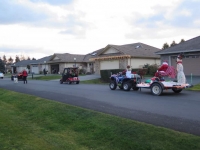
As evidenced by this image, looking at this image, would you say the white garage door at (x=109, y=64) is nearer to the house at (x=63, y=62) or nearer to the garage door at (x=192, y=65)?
the garage door at (x=192, y=65)

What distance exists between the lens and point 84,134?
6.26 m

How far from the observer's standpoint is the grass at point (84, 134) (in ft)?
17.2

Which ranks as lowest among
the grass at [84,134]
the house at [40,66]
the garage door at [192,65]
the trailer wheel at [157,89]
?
the grass at [84,134]

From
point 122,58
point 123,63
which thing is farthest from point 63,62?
point 123,63

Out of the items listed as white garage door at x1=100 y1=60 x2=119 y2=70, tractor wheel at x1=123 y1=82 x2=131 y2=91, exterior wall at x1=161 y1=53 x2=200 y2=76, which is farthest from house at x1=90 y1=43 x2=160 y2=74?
tractor wheel at x1=123 y1=82 x2=131 y2=91

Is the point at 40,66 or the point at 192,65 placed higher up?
the point at 40,66

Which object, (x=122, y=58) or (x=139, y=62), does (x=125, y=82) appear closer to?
(x=122, y=58)

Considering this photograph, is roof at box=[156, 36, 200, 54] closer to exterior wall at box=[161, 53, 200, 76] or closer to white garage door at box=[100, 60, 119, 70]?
exterior wall at box=[161, 53, 200, 76]

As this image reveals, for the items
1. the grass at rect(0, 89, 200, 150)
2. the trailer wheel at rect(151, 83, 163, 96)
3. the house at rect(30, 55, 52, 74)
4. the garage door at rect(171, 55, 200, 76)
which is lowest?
the grass at rect(0, 89, 200, 150)

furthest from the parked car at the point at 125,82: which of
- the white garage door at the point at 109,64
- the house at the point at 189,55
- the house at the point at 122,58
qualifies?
the white garage door at the point at 109,64

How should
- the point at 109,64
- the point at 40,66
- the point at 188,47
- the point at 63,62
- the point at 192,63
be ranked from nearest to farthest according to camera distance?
the point at 192,63 → the point at 188,47 → the point at 109,64 → the point at 63,62 → the point at 40,66

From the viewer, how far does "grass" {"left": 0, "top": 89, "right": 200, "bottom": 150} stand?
5238 millimetres

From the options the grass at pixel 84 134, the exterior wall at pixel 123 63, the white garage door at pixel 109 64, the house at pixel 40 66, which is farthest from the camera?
the house at pixel 40 66

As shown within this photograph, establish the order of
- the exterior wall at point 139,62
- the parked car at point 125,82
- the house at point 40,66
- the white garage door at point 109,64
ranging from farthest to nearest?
the house at point 40,66, the white garage door at point 109,64, the exterior wall at point 139,62, the parked car at point 125,82
